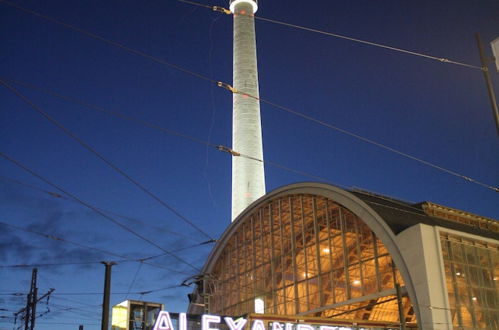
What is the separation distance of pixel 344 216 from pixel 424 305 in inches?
361

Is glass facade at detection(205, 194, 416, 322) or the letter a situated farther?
glass facade at detection(205, 194, 416, 322)

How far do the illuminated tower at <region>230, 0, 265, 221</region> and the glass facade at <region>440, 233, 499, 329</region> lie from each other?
3590 centimetres

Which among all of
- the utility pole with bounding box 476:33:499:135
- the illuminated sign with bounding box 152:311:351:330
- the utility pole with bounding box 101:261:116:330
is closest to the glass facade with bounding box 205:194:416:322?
the illuminated sign with bounding box 152:311:351:330

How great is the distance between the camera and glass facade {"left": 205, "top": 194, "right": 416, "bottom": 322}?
1529 inches

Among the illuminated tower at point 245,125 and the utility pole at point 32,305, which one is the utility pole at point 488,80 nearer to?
the utility pole at point 32,305

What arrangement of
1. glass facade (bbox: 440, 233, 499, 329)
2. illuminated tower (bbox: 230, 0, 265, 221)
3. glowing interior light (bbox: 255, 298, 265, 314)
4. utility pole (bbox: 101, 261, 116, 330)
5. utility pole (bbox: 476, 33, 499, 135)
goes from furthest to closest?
1. illuminated tower (bbox: 230, 0, 265, 221)
2. glowing interior light (bbox: 255, 298, 265, 314)
3. glass facade (bbox: 440, 233, 499, 329)
4. utility pole (bbox: 101, 261, 116, 330)
5. utility pole (bbox: 476, 33, 499, 135)

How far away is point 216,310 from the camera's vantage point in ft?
173

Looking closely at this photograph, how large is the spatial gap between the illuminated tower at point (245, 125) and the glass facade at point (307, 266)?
18255 mm

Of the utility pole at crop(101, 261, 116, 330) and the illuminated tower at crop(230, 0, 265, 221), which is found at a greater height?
the illuminated tower at crop(230, 0, 265, 221)

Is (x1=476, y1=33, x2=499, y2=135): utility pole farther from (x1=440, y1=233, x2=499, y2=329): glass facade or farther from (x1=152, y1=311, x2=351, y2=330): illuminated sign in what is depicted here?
(x1=440, y1=233, x2=499, y2=329): glass facade

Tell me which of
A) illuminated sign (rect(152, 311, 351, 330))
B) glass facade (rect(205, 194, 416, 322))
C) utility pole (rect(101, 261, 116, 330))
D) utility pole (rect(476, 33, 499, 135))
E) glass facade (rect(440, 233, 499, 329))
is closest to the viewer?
utility pole (rect(476, 33, 499, 135))

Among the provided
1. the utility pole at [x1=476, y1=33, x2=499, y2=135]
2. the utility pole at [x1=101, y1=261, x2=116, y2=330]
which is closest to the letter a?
the utility pole at [x1=101, y1=261, x2=116, y2=330]

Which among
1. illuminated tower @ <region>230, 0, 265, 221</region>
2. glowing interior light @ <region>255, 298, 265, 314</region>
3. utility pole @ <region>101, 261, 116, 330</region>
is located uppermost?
illuminated tower @ <region>230, 0, 265, 221</region>

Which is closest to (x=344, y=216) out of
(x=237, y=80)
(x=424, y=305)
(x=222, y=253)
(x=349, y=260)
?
(x=349, y=260)
